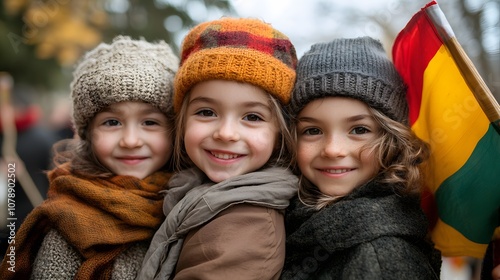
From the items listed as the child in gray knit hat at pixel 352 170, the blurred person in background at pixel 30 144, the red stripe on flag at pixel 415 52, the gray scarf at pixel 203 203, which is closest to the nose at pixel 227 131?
the gray scarf at pixel 203 203

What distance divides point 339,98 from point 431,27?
1.51ft

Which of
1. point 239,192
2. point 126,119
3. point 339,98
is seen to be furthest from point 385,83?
point 126,119

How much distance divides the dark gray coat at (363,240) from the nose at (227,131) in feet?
1.32

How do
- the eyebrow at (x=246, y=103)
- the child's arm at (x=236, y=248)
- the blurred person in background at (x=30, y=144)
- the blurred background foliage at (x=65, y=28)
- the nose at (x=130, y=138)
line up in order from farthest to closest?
A: the blurred person in background at (x=30, y=144), the blurred background foliage at (x=65, y=28), the nose at (x=130, y=138), the eyebrow at (x=246, y=103), the child's arm at (x=236, y=248)

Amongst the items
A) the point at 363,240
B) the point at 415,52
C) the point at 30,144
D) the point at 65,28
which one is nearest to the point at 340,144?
the point at 363,240

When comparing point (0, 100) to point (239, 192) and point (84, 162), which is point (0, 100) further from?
point (239, 192)

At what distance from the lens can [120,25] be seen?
206 inches

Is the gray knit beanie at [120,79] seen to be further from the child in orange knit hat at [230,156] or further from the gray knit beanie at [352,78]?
the gray knit beanie at [352,78]

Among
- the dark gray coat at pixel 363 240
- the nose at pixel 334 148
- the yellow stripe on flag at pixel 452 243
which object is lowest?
the yellow stripe on flag at pixel 452 243

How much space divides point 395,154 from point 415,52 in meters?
0.47

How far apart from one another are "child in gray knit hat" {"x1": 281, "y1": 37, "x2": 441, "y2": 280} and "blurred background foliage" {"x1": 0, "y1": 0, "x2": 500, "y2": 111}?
52 centimetres

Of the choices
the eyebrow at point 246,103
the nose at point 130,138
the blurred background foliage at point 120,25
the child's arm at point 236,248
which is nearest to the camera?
the child's arm at point 236,248

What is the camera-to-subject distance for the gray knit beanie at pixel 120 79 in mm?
1967


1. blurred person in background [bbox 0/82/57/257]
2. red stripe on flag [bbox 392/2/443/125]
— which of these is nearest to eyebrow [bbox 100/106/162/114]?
red stripe on flag [bbox 392/2/443/125]
